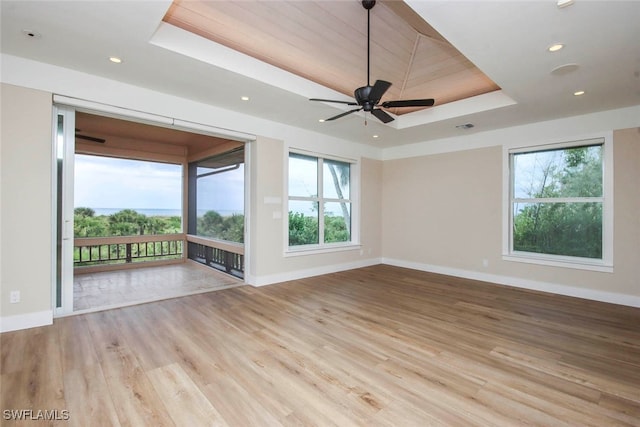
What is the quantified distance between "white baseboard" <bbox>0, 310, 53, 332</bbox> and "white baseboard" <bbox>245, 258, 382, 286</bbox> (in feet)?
8.10

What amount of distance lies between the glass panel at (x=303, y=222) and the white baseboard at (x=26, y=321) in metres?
3.32

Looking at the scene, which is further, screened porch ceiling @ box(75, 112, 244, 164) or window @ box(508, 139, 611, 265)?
screened porch ceiling @ box(75, 112, 244, 164)

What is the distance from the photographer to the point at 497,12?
2.21 metres

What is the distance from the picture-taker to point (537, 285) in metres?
4.75

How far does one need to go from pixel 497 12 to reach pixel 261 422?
10.7ft

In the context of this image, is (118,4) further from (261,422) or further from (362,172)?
(362,172)

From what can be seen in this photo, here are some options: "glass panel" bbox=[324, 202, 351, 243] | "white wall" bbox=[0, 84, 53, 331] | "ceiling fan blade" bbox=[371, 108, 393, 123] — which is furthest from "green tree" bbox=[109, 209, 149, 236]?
"ceiling fan blade" bbox=[371, 108, 393, 123]

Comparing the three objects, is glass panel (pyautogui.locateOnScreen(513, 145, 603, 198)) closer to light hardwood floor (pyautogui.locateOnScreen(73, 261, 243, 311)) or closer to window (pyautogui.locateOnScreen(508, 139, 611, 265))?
window (pyautogui.locateOnScreen(508, 139, 611, 265))

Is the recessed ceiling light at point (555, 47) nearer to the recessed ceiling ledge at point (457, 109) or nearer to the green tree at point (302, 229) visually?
the recessed ceiling ledge at point (457, 109)

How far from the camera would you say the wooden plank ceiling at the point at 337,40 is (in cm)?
273

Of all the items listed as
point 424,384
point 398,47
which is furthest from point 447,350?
point 398,47

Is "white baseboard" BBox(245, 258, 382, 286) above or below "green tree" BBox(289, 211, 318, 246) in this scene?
below

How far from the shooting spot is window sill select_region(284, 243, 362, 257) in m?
5.25

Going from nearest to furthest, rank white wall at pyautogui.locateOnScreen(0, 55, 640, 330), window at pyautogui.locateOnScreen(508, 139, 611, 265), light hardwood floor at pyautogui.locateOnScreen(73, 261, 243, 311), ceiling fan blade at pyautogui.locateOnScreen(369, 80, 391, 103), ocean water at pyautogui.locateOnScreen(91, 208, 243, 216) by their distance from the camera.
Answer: ceiling fan blade at pyautogui.locateOnScreen(369, 80, 391, 103), white wall at pyautogui.locateOnScreen(0, 55, 640, 330), light hardwood floor at pyautogui.locateOnScreen(73, 261, 243, 311), window at pyautogui.locateOnScreen(508, 139, 611, 265), ocean water at pyautogui.locateOnScreen(91, 208, 243, 216)
